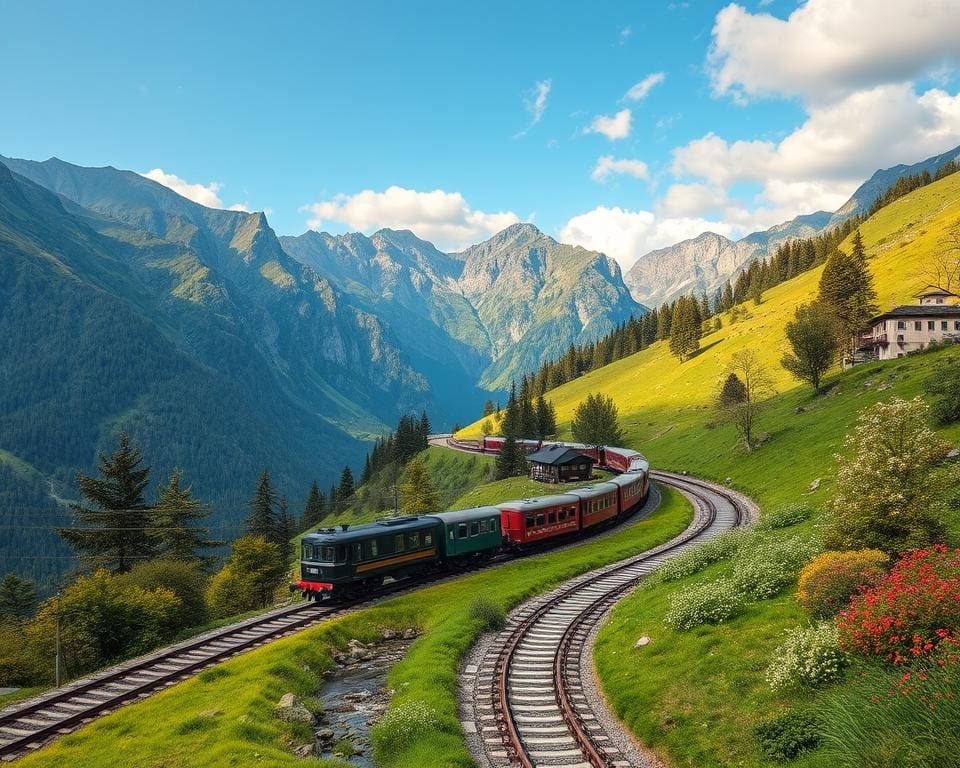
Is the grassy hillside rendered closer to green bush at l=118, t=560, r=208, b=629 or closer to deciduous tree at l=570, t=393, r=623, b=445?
deciduous tree at l=570, t=393, r=623, b=445

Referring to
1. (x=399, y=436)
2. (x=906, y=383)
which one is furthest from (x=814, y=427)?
(x=399, y=436)

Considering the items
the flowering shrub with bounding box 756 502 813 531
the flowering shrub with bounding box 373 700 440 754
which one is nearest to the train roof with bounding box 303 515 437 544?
the flowering shrub with bounding box 373 700 440 754

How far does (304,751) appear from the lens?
661 inches

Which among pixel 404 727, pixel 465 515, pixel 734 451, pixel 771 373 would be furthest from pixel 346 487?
pixel 404 727

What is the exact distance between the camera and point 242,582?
4909 cm

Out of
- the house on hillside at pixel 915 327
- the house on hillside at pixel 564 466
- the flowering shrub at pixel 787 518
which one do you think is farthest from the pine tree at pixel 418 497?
the house on hillside at pixel 915 327

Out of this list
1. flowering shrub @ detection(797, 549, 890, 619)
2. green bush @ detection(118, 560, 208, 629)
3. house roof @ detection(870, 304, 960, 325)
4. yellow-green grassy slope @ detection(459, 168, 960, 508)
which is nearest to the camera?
flowering shrub @ detection(797, 549, 890, 619)

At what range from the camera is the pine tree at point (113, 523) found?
154 feet

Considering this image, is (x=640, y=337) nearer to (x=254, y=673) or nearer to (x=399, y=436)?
(x=399, y=436)

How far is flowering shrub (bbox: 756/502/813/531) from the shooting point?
33.3 meters

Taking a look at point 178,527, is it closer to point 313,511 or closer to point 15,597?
point 15,597

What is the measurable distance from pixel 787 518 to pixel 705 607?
14948mm

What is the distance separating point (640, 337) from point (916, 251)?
7872cm

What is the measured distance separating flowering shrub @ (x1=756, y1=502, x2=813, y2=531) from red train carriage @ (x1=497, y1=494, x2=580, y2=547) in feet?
49.5
